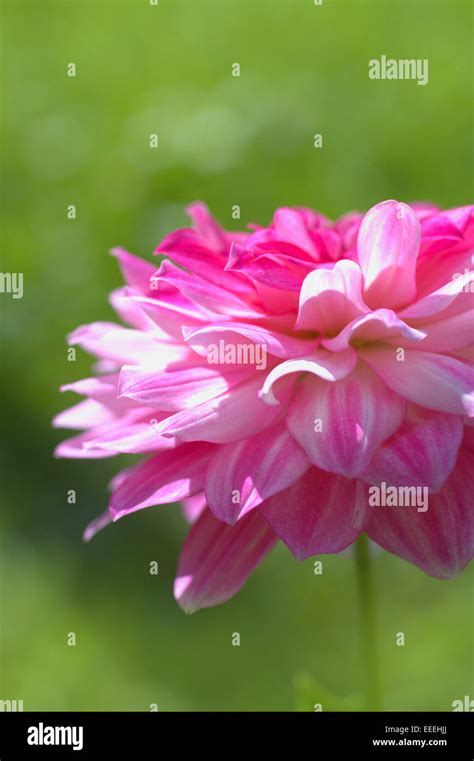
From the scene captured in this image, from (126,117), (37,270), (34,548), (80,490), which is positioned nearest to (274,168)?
(126,117)

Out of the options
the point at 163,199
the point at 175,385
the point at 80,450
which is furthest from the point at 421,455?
the point at 163,199

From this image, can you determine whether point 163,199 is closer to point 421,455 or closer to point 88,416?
point 88,416

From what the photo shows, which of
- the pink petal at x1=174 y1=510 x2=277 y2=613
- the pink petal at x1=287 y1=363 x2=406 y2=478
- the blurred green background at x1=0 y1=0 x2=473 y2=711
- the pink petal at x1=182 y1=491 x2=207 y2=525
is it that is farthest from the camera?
the blurred green background at x1=0 y1=0 x2=473 y2=711

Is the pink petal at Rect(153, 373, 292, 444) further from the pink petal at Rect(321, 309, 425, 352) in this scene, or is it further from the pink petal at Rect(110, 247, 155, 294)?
the pink petal at Rect(110, 247, 155, 294)

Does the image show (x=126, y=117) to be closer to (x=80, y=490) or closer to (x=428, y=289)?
(x=80, y=490)

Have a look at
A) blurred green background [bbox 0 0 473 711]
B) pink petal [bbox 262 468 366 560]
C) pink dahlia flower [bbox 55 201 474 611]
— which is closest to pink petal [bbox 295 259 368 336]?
pink dahlia flower [bbox 55 201 474 611]

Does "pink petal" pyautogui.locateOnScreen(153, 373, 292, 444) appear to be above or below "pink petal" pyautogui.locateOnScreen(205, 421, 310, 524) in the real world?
above
